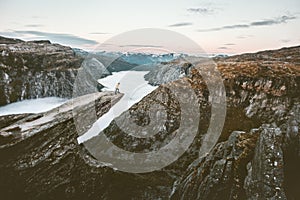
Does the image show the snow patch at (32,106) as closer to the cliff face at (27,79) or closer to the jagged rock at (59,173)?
the cliff face at (27,79)

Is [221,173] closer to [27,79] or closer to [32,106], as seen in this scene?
[32,106]

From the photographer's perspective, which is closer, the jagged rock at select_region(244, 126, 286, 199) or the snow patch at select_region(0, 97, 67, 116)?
the jagged rock at select_region(244, 126, 286, 199)

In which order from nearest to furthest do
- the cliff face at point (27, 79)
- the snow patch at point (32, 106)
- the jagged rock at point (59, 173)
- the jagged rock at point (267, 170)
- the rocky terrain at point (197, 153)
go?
1. the jagged rock at point (267, 170)
2. the rocky terrain at point (197, 153)
3. the jagged rock at point (59, 173)
4. the snow patch at point (32, 106)
5. the cliff face at point (27, 79)

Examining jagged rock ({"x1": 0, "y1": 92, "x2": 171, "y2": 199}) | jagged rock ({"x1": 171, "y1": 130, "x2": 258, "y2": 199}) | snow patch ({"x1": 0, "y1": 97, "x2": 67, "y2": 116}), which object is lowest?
snow patch ({"x1": 0, "y1": 97, "x2": 67, "y2": 116})

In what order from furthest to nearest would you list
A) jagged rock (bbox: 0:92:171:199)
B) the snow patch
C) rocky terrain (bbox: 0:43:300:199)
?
the snow patch → jagged rock (bbox: 0:92:171:199) → rocky terrain (bbox: 0:43:300:199)

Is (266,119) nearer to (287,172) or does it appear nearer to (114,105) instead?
(287,172)

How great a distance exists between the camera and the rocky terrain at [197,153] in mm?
36500

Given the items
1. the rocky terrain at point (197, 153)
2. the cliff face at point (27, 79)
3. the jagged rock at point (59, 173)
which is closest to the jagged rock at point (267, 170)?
the rocky terrain at point (197, 153)

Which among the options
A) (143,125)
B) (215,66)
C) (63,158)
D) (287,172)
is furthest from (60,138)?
(287,172)

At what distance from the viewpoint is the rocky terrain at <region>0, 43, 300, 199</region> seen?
36500 mm

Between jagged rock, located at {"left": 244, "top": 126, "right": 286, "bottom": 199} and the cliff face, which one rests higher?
jagged rock, located at {"left": 244, "top": 126, "right": 286, "bottom": 199}

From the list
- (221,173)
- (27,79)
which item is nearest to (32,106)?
(27,79)

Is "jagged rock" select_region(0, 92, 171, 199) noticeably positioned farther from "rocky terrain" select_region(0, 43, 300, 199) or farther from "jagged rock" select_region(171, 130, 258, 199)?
"jagged rock" select_region(171, 130, 258, 199)

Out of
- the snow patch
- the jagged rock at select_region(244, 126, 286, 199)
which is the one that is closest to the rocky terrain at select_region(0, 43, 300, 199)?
the jagged rock at select_region(244, 126, 286, 199)
